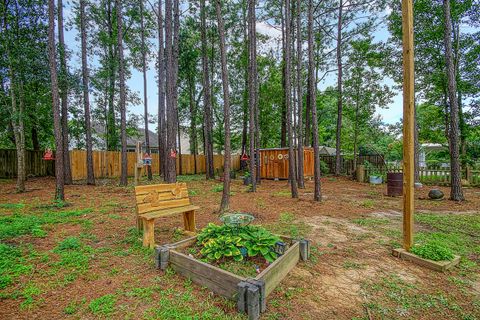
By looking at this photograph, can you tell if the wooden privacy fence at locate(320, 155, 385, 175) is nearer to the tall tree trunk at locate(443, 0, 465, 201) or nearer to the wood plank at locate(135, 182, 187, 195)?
the tall tree trunk at locate(443, 0, 465, 201)

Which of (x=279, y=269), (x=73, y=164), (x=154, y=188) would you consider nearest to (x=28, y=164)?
(x=73, y=164)

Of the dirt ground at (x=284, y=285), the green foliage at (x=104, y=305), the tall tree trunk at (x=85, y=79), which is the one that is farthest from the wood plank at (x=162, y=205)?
Answer: the tall tree trunk at (x=85, y=79)

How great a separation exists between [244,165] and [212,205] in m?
12.9

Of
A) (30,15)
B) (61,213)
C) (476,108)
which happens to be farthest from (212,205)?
(476,108)

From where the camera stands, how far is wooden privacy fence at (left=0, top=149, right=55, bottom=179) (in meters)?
12.6

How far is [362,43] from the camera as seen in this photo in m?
13.7

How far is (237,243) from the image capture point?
8.98 feet

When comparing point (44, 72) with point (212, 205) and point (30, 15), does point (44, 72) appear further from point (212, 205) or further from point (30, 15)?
point (212, 205)

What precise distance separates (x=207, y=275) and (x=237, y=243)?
51 centimetres

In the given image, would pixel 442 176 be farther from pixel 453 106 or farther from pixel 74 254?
pixel 74 254

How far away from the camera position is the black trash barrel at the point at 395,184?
26.4 ft

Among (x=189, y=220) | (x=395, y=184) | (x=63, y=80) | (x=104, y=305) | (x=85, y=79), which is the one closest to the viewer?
(x=104, y=305)

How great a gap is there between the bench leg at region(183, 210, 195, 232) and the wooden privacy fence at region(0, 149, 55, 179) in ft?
45.6

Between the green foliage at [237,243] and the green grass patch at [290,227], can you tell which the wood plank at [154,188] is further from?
the green grass patch at [290,227]
